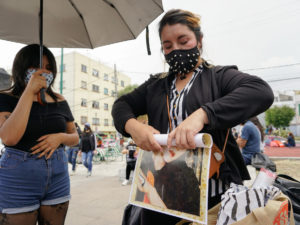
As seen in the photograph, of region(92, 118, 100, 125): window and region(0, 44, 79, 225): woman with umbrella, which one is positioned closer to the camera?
region(0, 44, 79, 225): woman with umbrella

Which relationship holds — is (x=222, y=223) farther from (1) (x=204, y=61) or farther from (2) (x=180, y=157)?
(1) (x=204, y=61)

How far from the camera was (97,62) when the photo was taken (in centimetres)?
3412

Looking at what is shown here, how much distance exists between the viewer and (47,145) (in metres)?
1.52

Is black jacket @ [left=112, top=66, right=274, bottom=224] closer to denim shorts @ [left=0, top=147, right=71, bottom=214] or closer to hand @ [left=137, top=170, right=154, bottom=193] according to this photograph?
hand @ [left=137, top=170, right=154, bottom=193]

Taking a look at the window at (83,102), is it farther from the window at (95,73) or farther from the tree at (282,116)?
the tree at (282,116)

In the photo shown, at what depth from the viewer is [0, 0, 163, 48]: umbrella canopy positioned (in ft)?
5.88

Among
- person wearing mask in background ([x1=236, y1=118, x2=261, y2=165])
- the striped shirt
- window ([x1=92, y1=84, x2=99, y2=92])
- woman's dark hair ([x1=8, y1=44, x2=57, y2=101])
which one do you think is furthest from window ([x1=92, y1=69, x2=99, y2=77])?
the striped shirt

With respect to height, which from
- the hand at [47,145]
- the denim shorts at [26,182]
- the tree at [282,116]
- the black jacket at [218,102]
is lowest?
the denim shorts at [26,182]

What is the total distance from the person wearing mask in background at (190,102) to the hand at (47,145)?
0.69 m

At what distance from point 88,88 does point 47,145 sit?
3163 centimetres

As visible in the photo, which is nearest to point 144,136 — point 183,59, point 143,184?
point 143,184

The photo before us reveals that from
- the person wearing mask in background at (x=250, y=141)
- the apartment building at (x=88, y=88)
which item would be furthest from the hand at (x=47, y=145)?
the apartment building at (x=88, y=88)

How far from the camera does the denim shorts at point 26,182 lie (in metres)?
1.38

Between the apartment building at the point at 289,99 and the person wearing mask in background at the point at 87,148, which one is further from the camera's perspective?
the apartment building at the point at 289,99
